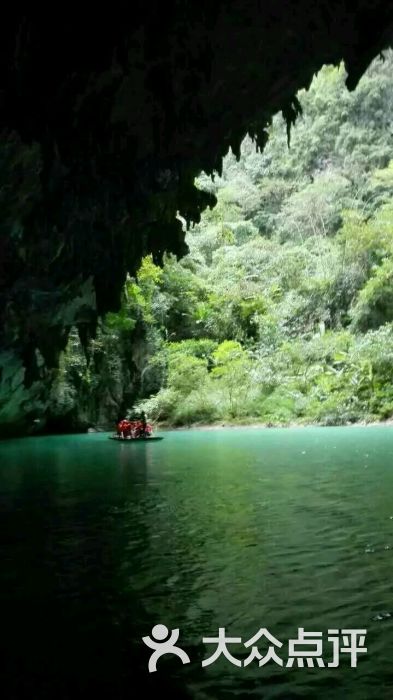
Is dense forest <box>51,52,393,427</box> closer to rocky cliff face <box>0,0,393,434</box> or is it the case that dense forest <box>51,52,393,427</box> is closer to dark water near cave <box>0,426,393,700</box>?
rocky cliff face <box>0,0,393,434</box>

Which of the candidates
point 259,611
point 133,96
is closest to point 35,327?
point 133,96

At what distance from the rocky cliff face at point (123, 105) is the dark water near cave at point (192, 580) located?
4259 millimetres

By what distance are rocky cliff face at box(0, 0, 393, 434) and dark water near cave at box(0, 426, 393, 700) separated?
426 centimetres

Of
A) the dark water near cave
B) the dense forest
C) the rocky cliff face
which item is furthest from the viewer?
the dense forest

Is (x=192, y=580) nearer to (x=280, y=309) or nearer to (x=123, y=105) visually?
(x=123, y=105)

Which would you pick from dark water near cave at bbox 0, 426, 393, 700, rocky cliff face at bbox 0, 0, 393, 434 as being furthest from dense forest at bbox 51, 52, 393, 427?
dark water near cave at bbox 0, 426, 393, 700

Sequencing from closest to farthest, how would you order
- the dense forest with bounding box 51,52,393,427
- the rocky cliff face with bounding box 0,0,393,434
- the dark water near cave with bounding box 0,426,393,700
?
the dark water near cave with bounding box 0,426,393,700 → the rocky cliff face with bounding box 0,0,393,434 → the dense forest with bounding box 51,52,393,427

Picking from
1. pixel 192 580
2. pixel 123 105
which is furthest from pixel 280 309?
pixel 192 580

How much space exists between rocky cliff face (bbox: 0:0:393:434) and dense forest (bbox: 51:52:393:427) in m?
17.6

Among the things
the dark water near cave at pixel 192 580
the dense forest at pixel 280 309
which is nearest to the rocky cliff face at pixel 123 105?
the dark water near cave at pixel 192 580

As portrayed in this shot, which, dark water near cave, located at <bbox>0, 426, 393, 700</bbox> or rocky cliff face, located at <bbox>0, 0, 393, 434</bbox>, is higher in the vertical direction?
rocky cliff face, located at <bbox>0, 0, 393, 434</bbox>

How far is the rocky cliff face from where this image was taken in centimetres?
793

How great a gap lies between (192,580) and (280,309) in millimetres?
37980

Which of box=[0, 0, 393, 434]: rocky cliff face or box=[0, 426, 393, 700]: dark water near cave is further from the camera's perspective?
box=[0, 0, 393, 434]: rocky cliff face
